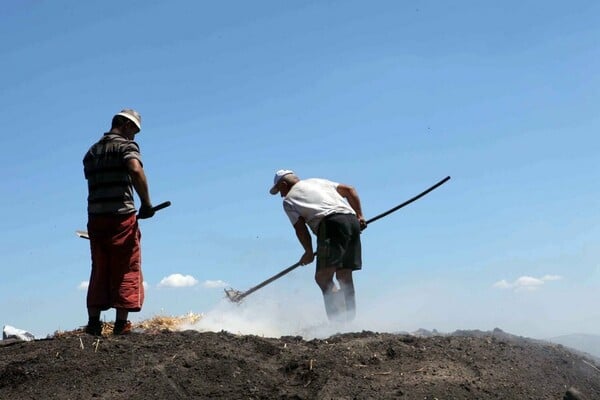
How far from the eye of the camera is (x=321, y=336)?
282 inches

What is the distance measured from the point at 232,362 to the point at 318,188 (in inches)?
119

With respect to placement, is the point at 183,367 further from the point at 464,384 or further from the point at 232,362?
the point at 464,384

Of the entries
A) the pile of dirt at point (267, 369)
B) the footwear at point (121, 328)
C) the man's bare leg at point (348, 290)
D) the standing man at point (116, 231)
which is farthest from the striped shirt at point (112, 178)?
the man's bare leg at point (348, 290)

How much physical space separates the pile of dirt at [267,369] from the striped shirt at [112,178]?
1.09m

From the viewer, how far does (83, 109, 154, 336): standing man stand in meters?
6.33

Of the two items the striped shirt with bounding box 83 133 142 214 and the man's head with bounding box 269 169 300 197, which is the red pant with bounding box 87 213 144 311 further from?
the man's head with bounding box 269 169 300 197

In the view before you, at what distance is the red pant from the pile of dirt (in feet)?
1.54

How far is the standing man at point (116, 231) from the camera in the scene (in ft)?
20.8

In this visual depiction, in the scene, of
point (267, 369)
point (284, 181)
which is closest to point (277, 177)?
point (284, 181)

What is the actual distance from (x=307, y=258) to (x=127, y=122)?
2.36m

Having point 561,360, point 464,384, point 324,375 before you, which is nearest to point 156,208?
point 324,375

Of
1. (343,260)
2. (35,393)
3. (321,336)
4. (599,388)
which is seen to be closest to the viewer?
(35,393)

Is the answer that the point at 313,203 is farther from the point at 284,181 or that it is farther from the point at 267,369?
the point at 267,369

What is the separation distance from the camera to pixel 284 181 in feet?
26.4
